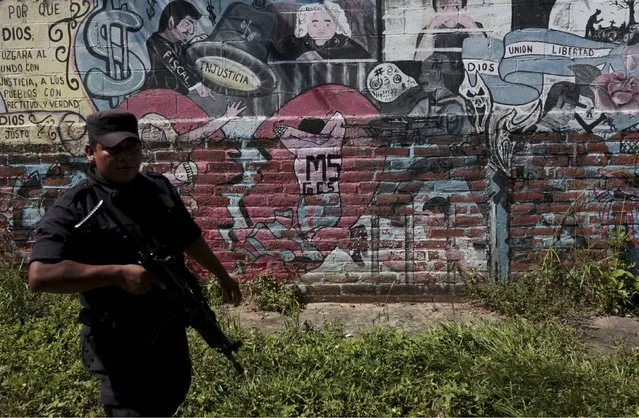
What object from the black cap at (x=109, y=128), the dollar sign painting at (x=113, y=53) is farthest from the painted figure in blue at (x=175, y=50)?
the black cap at (x=109, y=128)

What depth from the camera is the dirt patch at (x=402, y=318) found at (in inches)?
158

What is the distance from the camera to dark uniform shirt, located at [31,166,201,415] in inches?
85.4

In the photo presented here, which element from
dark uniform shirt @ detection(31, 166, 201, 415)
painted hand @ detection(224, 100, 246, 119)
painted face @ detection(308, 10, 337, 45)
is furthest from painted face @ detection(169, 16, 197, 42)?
dark uniform shirt @ detection(31, 166, 201, 415)

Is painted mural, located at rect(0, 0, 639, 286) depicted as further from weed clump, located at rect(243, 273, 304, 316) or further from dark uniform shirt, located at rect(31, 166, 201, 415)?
dark uniform shirt, located at rect(31, 166, 201, 415)

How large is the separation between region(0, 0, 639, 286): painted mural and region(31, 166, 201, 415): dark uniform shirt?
2256 mm

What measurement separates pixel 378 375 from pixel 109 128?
1.94 metres

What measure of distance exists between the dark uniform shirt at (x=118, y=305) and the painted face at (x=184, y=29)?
2.41 metres

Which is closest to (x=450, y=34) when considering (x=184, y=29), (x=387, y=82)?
(x=387, y=82)

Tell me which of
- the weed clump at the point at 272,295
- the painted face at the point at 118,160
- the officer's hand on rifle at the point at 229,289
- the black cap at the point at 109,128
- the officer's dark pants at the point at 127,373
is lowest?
the weed clump at the point at 272,295

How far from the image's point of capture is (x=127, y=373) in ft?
7.46

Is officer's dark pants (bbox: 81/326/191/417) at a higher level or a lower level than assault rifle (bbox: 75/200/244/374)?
lower

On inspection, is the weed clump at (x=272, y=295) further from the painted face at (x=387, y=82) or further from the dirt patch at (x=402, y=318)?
the painted face at (x=387, y=82)

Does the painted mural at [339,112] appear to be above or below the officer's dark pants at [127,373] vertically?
above

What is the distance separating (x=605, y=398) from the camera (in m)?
3.04
